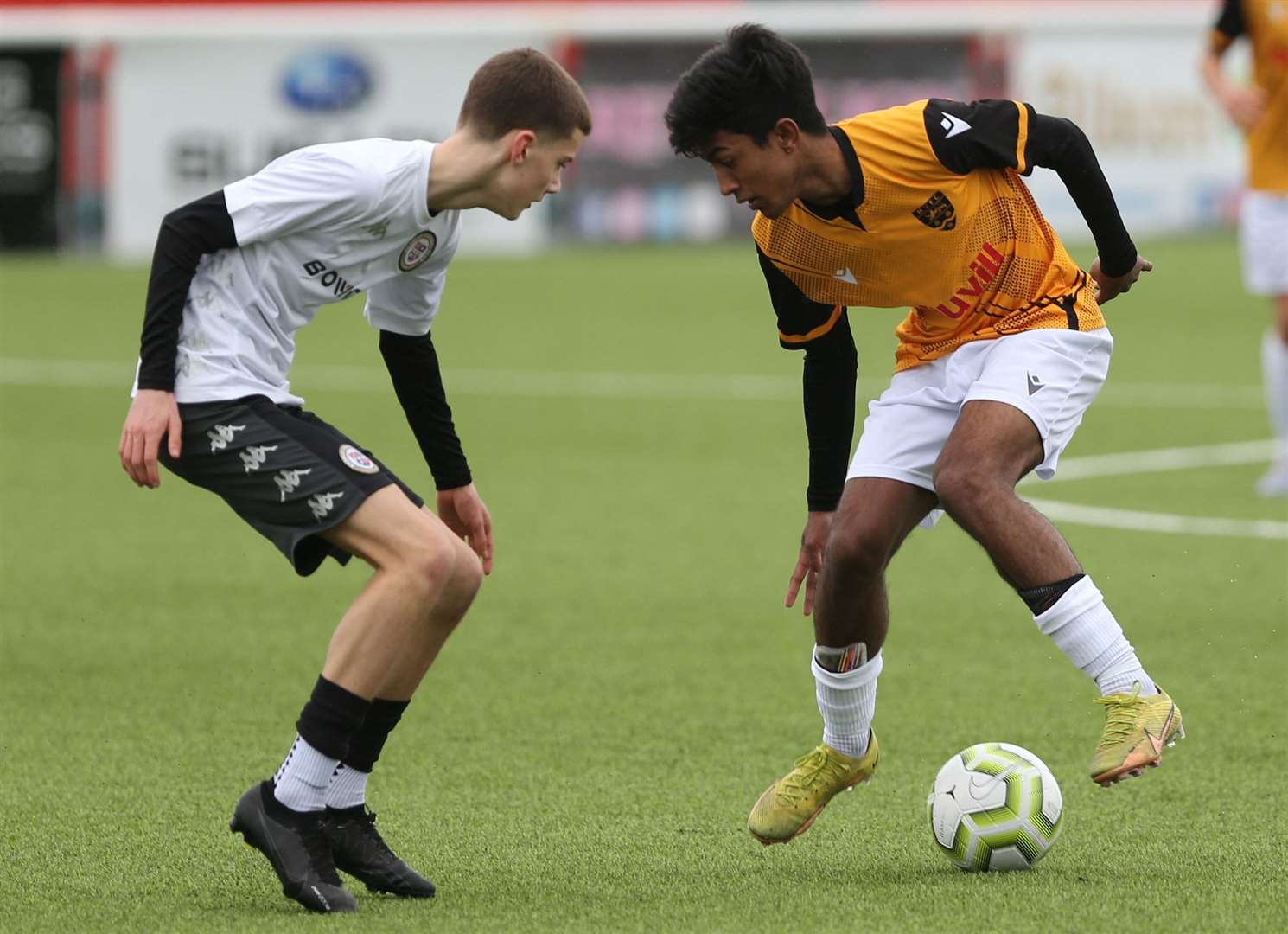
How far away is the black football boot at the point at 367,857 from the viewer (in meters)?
4.41

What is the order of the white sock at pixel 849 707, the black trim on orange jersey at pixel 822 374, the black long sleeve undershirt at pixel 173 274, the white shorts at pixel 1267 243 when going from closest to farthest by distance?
the black long sleeve undershirt at pixel 173 274 → the white sock at pixel 849 707 → the black trim on orange jersey at pixel 822 374 → the white shorts at pixel 1267 243

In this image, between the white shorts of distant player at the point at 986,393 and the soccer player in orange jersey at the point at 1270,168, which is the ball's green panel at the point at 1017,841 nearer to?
the white shorts of distant player at the point at 986,393

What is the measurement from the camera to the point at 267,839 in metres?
4.25

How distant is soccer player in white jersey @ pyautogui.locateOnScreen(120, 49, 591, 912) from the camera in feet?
14.1

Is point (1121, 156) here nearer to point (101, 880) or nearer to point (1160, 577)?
point (1160, 577)

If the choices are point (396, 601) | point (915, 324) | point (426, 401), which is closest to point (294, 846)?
point (396, 601)

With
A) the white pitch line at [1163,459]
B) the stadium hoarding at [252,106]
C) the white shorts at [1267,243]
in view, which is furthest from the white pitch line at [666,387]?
the stadium hoarding at [252,106]

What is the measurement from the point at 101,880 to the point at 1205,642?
4117 mm

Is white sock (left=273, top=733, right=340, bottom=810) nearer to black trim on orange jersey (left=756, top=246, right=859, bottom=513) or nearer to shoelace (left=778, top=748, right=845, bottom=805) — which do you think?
shoelace (left=778, top=748, right=845, bottom=805)

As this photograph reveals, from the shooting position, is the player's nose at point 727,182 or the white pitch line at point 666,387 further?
the white pitch line at point 666,387

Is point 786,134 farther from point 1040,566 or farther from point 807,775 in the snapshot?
point 807,775

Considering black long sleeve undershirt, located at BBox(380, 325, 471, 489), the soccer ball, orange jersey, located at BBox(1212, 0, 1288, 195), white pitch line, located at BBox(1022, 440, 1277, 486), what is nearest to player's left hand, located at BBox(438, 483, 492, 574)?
black long sleeve undershirt, located at BBox(380, 325, 471, 489)

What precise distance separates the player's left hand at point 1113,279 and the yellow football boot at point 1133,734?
3.67 ft

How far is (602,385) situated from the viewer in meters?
15.5
